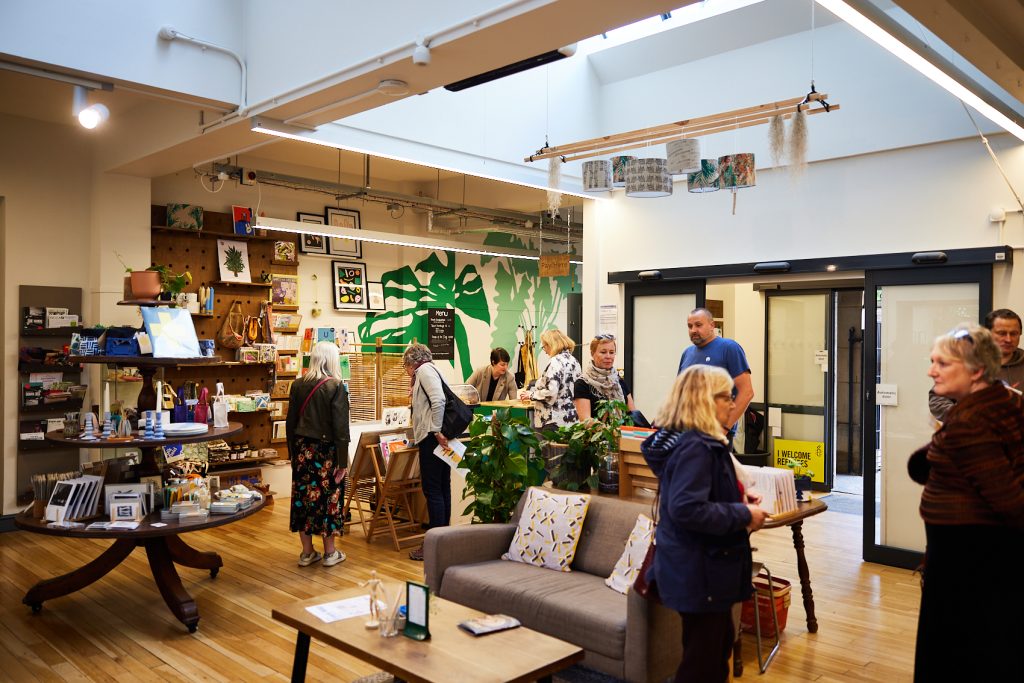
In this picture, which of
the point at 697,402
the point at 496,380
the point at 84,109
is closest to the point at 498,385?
the point at 496,380

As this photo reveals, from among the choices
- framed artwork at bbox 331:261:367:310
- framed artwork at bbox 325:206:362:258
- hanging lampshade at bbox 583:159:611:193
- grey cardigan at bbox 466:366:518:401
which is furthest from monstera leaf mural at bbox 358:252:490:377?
hanging lampshade at bbox 583:159:611:193

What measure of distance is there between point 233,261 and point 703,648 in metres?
7.29

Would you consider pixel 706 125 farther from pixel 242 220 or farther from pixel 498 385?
pixel 242 220

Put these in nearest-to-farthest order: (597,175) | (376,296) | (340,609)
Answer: (340,609), (597,175), (376,296)

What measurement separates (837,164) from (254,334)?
6266 mm

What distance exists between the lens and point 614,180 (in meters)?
5.89

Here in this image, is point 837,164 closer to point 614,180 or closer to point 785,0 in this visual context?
point 785,0

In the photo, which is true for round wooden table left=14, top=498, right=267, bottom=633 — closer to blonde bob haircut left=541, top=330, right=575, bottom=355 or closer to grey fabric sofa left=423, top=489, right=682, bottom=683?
grey fabric sofa left=423, top=489, right=682, bottom=683

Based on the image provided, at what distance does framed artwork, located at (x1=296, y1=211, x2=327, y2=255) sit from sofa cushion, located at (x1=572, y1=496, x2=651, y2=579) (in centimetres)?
606

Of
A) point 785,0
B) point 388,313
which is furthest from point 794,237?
point 388,313

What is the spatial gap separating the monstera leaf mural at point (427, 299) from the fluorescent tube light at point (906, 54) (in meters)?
7.27

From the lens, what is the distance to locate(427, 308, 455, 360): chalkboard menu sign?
11.1m

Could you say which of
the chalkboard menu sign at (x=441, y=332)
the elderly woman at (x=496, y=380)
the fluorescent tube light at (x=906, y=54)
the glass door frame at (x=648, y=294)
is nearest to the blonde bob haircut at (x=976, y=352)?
the fluorescent tube light at (x=906, y=54)

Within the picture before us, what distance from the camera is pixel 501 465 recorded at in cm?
518
